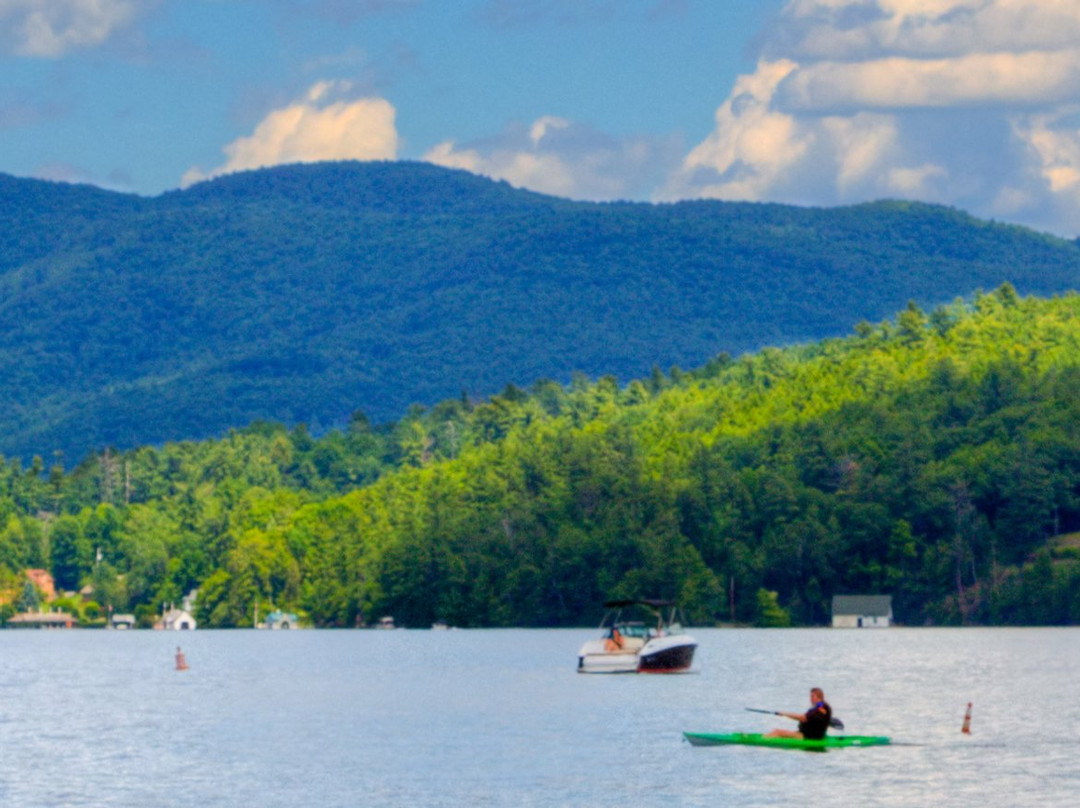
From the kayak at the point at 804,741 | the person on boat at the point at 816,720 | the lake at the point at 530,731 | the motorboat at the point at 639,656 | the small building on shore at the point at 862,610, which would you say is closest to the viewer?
the lake at the point at 530,731

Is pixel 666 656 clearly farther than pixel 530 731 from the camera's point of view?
Yes

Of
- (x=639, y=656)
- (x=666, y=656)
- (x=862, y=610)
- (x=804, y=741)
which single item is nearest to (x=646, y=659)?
(x=639, y=656)

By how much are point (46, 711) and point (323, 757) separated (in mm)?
29408

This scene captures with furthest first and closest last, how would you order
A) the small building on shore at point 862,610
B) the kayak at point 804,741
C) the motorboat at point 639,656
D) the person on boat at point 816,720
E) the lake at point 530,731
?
1. the small building on shore at point 862,610
2. the motorboat at point 639,656
3. the kayak at point 804,741
4. the person on boat at point 816,720
5. the lake at point 530,731

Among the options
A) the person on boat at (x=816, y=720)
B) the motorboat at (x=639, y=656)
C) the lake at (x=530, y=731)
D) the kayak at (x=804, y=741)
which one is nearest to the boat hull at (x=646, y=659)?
the motorboat at (x=639, y=656)

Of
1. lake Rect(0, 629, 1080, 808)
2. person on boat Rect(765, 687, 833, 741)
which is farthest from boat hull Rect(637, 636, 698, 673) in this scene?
person on boat Rect(765, 687, 833, 741)

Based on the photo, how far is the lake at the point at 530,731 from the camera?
202ft

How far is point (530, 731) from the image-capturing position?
79250 mm

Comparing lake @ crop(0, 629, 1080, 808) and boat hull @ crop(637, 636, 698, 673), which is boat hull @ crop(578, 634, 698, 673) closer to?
boat hull @ crop(637, 636, 698, 673)

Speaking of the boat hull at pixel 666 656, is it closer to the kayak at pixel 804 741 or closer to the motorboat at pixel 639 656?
the motorboat at pixel 639 656

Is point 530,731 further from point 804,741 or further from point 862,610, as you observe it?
point 862,610

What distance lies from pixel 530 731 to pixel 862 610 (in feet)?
374

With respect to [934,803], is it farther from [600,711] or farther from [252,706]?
[252,706]

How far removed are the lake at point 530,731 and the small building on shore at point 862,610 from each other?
46106mm
